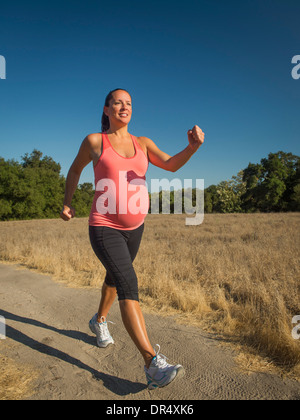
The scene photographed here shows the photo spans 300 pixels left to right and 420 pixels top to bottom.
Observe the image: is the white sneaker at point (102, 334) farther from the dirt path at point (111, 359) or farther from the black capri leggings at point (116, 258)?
the black capri leggings at point (116, 258)

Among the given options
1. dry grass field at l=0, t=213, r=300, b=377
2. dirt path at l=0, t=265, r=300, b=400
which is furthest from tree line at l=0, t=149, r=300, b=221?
dirt path at l=0, t=265, r=300, b=400

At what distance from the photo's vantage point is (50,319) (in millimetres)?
3455

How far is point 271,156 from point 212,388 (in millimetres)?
67312

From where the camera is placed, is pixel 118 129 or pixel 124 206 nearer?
pixel 124 206

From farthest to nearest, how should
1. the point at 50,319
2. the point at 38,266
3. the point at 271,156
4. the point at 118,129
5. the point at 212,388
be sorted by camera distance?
the point at 271,156, the point at 38,266, the point at 50,319, the point at 118,129, the point at 212,388

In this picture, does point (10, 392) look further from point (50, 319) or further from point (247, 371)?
point (247, 371)

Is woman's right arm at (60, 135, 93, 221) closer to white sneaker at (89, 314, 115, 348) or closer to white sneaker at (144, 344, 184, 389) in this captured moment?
white sneaker at (89, 314, 115, 348)

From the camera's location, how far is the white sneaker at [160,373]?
1.86 m

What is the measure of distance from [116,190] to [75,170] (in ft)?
1.99

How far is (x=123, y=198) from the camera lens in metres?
2.19

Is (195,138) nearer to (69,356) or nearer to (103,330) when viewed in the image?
(103,330)

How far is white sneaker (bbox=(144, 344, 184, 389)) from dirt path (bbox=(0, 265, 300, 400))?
0.49 feet

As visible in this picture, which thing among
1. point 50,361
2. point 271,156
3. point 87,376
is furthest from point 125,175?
point 271,156
